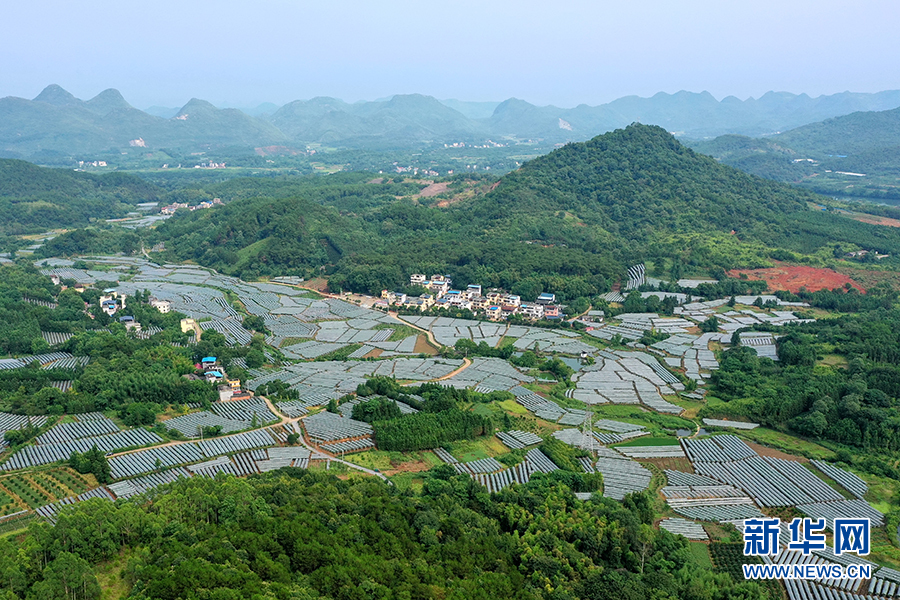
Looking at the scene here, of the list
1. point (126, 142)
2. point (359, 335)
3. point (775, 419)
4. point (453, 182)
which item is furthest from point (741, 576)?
point (126, 142)

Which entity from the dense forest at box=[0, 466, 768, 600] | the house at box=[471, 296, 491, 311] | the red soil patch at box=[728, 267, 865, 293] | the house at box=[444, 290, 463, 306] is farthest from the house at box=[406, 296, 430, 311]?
the dense forest at box=[0, 466, 768, 600]

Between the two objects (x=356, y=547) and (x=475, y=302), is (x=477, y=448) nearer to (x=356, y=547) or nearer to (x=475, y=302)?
(x=356, y=547)

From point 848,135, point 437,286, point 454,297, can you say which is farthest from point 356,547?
point 848,135

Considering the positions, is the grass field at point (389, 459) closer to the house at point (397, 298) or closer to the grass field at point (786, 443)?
the grass field at point (786, 443)

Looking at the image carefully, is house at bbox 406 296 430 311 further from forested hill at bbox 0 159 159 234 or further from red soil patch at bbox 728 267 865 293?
forested hill at bbox 0 159 159 234

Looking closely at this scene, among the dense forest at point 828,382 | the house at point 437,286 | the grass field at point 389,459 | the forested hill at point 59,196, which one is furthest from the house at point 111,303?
the dense forest at point 828,382

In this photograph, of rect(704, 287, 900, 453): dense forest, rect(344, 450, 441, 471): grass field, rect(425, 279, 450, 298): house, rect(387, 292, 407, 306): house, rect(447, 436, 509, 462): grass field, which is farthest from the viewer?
rect(425, 279, 450, 298): house
